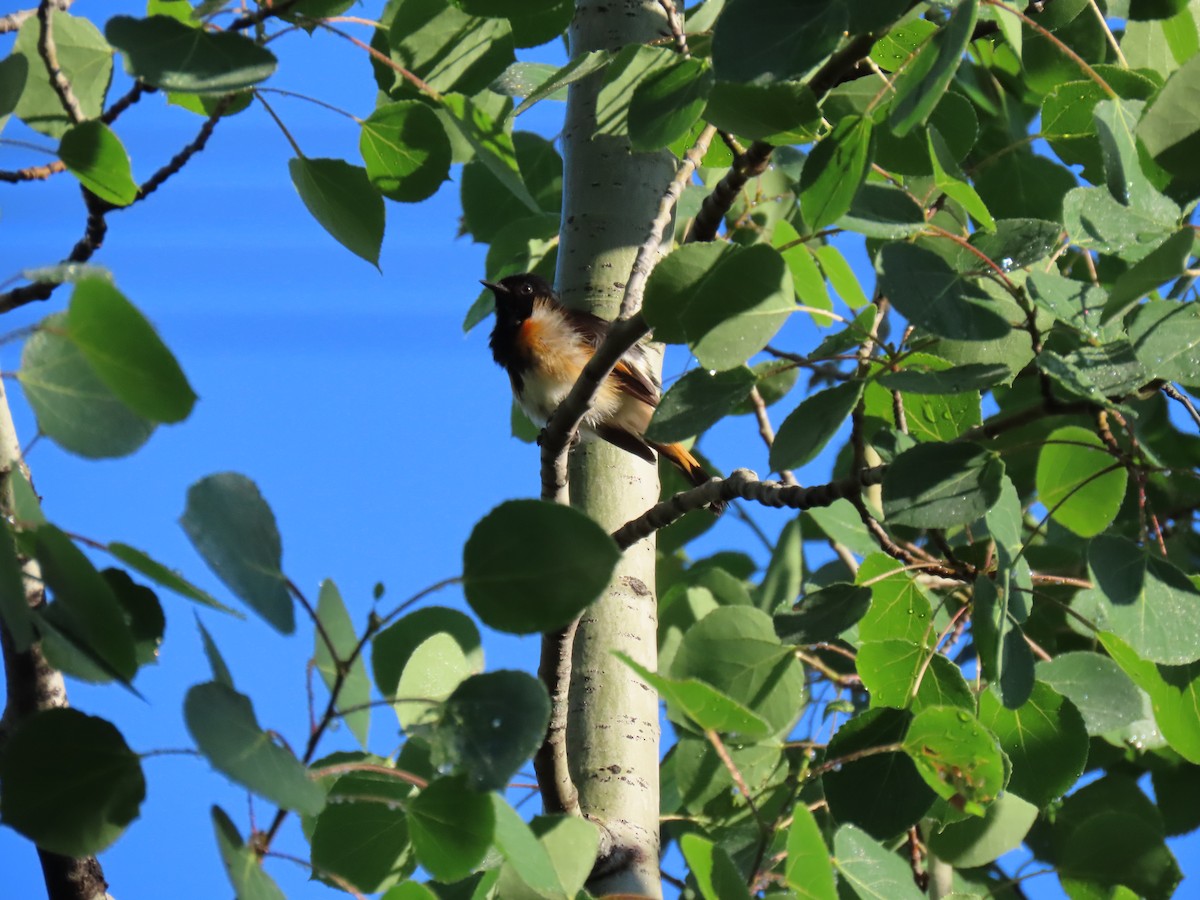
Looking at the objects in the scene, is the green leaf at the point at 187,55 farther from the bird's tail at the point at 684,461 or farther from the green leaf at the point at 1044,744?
the bird's tail at the point at 684,461

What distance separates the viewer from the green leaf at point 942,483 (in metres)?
1.66

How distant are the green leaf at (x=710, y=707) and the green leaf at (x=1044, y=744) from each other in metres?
0.72

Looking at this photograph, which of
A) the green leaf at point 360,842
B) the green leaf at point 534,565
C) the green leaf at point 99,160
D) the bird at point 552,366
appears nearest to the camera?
the green leaf at point 534,565

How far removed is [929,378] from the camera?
5.18 feet

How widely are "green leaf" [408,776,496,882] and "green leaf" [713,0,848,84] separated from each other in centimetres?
84

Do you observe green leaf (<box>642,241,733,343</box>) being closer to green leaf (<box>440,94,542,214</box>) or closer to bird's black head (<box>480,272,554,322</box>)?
green leaf (<box>440,94,542,214</box>)

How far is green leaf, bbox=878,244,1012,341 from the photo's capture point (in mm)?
1508

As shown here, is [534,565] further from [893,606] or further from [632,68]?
[893,606]

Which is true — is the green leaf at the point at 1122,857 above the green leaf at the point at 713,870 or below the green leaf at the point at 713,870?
below

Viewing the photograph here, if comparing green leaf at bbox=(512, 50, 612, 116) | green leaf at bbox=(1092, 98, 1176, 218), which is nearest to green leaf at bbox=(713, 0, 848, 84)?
green leaf at bbox=(1092, 98, 1176, 218)

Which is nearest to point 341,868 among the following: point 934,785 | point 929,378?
point 934,785

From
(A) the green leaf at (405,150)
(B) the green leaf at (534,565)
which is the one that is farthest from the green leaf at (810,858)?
(A) the green leaf at (405,150)

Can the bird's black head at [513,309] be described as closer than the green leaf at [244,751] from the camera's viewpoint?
No

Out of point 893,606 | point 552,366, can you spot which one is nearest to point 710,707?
point 893,606
